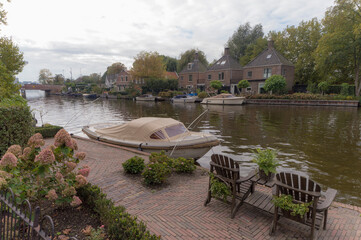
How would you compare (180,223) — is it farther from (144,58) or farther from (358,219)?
(144,58)

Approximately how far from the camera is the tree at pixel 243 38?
61.9 meters

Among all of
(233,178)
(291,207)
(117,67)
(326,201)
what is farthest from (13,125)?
(117,67)

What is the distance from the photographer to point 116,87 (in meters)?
81.6

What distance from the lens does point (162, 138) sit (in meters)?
10.2

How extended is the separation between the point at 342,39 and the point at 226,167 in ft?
144

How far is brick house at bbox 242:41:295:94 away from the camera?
43.7 meters

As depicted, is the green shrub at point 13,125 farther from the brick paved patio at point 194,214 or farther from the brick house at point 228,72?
the brick house at point 228,72

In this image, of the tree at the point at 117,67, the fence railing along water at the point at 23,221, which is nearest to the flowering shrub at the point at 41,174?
the fence railing along water at the point at 23,221

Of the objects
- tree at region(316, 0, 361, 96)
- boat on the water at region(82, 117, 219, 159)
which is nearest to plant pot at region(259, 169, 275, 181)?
boat on the water at region(82, 117, 219, 159)

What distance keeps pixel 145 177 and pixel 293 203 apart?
4.04 meters

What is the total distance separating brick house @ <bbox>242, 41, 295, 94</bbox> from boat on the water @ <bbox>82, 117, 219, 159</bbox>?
3956cm

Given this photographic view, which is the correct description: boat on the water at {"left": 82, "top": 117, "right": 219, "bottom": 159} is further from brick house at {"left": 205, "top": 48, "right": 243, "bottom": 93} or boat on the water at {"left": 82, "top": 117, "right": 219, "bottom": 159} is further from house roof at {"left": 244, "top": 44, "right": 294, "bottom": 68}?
brick house at {"left": 205, "top": 48, "right": 243, "bottom": 93}

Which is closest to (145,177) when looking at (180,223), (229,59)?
(180,223)

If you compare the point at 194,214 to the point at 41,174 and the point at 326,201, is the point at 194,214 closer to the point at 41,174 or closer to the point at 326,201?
the point at 326,201
